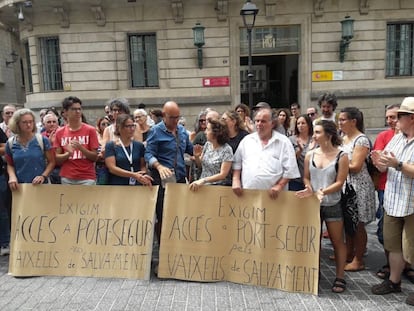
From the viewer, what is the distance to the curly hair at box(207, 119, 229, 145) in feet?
13.5

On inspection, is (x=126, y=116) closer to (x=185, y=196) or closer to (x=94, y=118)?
(x=185, y=196)

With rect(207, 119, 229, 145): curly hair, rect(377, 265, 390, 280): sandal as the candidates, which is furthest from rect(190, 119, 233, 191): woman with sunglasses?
rect(377, 265, 390, 280): sandal

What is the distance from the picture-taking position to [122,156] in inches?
170

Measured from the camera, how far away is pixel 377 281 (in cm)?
402

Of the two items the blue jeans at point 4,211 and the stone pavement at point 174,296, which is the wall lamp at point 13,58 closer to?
the blue jeans at point 4,211

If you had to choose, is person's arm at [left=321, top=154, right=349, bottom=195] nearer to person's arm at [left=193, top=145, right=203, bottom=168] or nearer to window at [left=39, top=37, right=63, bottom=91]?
person's arm at [left=193, top=145, right=203, bottom=168]

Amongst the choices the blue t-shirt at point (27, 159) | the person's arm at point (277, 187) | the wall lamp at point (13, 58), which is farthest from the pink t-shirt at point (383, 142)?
the wall lamp at point (13, 58)

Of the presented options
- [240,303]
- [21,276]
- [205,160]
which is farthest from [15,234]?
[240,303]

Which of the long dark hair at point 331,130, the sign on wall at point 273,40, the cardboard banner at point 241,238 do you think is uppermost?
the sign on wall at point 273,40

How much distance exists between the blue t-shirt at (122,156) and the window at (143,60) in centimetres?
1186

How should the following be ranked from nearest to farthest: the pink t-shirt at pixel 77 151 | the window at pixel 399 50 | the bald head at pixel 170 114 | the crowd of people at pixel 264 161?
the crowd of people at pixel 264 161, the bald head at pixel 170 114, the pink t-shirt at pixel 77 151, the window at pixel 399 50

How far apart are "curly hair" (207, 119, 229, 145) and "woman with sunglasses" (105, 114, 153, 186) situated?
0.91 m

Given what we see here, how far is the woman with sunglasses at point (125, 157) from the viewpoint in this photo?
4242 millimetres

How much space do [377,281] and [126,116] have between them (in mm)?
3430
